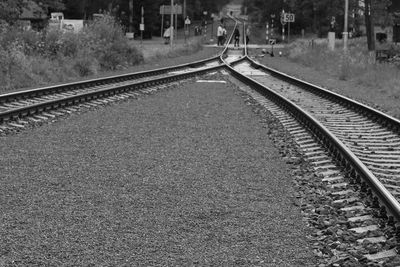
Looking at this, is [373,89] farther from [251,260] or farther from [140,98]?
[251,260]

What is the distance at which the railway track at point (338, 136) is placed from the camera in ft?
18.1

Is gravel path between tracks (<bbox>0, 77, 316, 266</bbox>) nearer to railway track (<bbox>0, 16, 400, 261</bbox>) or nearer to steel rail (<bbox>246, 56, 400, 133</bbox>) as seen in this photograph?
railway track (<bbox>0, 16, 400, 261</bbox>)

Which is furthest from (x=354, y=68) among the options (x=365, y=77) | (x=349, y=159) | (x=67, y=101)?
(x=349, y=159)

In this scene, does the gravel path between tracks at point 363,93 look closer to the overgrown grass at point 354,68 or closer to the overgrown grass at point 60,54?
the overgrown grass at point 354,68

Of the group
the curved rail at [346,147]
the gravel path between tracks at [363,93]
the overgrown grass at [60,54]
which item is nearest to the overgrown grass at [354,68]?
the gravel path between tracks at [363,93]

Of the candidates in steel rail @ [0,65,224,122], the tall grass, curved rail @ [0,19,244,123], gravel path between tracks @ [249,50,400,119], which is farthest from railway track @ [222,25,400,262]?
curved rail @ [0,19,244,123]

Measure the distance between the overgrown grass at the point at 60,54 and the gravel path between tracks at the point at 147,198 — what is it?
8818 millimetres

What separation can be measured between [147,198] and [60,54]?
18.1 m

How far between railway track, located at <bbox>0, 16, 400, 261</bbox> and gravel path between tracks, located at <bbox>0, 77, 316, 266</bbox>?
0.51 m

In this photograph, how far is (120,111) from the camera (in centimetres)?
1276

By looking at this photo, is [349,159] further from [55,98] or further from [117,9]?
[117,9]

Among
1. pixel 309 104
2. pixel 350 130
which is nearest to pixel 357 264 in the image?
pixel 350 130

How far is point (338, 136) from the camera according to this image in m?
10.1

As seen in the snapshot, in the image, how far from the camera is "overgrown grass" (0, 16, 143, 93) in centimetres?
1894
